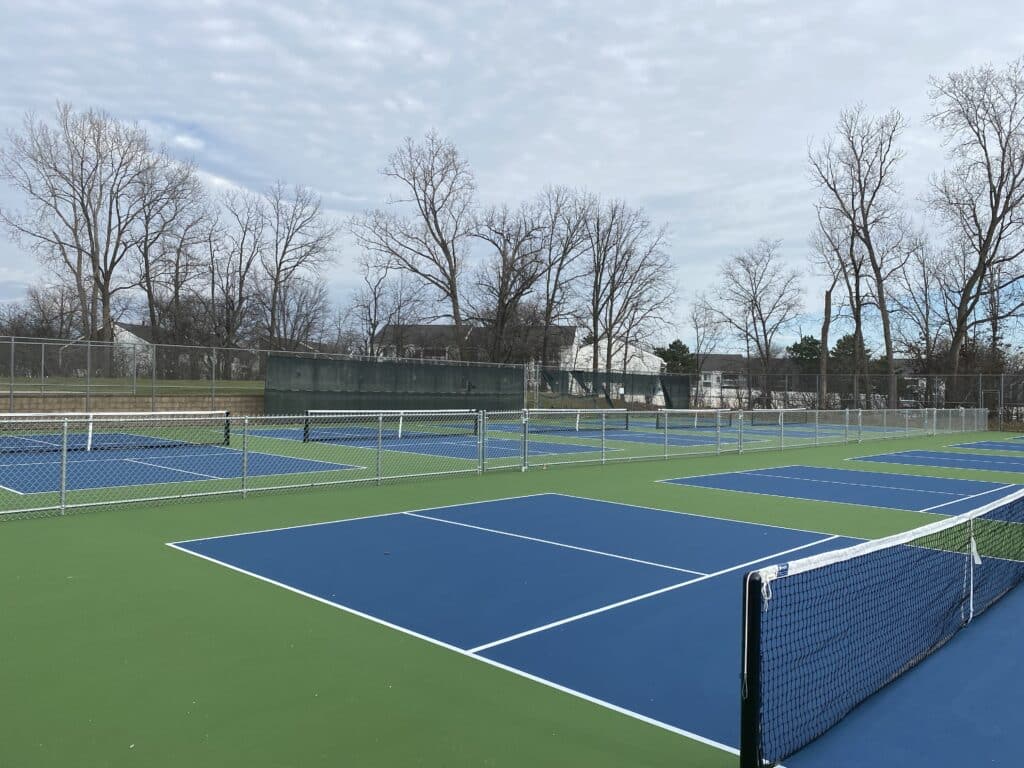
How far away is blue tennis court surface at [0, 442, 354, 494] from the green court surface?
568 centimetres

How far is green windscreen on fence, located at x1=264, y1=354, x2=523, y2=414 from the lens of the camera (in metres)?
30.4

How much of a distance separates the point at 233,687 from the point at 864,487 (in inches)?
537

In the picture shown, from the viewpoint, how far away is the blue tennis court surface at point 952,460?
2034cm

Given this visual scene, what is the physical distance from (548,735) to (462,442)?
18.9m

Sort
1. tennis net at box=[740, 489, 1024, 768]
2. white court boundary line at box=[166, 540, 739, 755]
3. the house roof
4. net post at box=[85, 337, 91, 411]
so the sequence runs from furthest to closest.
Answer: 1. the house roof
2. net post at box=[85, 337, 91, 411]
3. white court boundary line at box=[166, 540, 739, 755]
4. tennis net at box=[740, 489, 1024, 768]

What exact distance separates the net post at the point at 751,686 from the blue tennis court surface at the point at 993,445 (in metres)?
26.4

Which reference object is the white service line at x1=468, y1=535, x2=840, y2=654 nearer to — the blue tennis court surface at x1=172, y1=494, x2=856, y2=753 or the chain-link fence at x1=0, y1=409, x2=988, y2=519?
the blue tennis court surface at x1=172, y1=494, x2=856, y2=753

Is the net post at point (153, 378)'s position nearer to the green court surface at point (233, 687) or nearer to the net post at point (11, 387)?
the net post at point (11, 387)

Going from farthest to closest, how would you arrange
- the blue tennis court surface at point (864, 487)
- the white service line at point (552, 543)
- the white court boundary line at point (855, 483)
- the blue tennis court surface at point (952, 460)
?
the blue tennis court surface at point (952, 460) < the white court boundary line at point (855, 483) < the blue tennis court surface at point (864, 487) < the white service line at point (552, 543)

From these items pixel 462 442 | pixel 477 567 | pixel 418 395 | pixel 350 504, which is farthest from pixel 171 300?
A: pixel 477 567

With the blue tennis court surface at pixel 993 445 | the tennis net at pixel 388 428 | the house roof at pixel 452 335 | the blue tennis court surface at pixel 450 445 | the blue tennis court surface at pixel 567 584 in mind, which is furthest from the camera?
the house roof at pixel 452 335

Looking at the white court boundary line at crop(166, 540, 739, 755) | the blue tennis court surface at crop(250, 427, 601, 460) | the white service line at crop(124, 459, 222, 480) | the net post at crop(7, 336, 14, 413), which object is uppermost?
the net post at crop(7, 336, 14, 413)

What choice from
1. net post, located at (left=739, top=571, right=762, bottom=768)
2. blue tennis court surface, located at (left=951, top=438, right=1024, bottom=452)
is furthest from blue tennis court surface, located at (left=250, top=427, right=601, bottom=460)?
net post, located at (left=739, top=571, right=762, bottom=768)

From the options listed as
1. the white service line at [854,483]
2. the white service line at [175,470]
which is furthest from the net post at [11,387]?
the white service line at [854,483]
